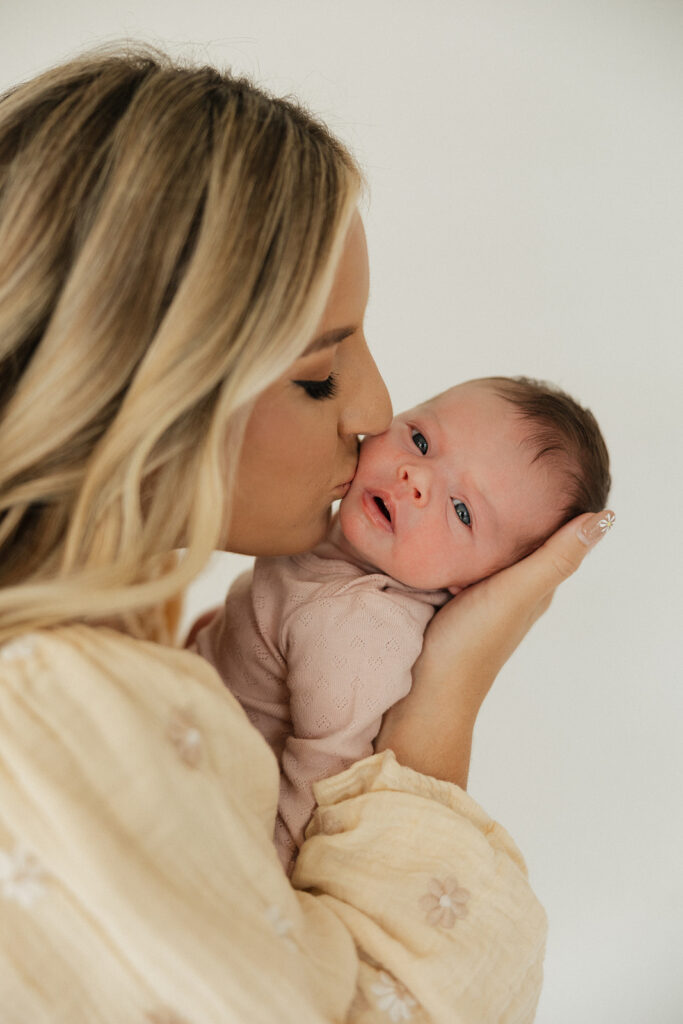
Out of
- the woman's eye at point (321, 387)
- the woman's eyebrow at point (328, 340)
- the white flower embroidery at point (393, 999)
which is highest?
the woman's eyebrow at point (328, 340)

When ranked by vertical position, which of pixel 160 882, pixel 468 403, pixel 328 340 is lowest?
pixel 160 882

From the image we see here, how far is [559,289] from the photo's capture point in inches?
94.6

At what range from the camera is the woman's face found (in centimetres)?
123

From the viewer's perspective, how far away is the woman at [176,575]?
87cm

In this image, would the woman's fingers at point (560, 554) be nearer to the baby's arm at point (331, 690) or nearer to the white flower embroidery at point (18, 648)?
the baby's arm at point (331, 690)

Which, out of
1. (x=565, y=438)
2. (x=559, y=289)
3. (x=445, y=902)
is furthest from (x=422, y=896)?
(x=559, y=289)

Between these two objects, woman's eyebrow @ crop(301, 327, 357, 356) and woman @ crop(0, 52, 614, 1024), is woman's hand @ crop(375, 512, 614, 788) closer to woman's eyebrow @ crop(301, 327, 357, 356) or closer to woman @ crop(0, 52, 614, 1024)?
woman @ crop(0, 52, 614, 1024)

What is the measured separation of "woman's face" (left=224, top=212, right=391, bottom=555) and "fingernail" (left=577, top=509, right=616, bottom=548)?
364mm

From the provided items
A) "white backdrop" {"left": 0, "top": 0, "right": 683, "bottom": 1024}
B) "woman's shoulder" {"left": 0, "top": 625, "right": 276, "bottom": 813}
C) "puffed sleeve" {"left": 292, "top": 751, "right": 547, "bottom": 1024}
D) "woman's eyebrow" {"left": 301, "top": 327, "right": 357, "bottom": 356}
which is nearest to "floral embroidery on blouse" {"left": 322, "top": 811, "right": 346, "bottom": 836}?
"puffed sleeve" {"left": 292, "top": 751, "right": 547, "bottom": 1024}

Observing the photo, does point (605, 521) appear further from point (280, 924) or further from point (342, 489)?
Result: point (280, 924)

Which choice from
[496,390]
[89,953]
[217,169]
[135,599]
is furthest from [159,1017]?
[496,390]

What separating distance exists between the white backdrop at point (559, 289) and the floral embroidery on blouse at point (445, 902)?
1359mm

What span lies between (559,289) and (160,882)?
74.2 inches

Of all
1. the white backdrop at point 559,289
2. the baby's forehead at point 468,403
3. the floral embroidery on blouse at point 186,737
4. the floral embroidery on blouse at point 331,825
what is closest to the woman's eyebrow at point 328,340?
the baby's forehead at point 468,403
